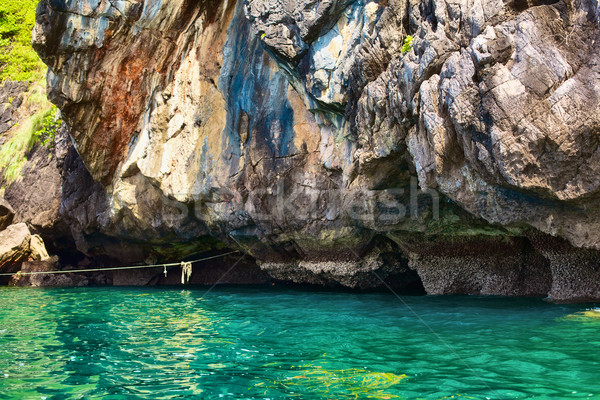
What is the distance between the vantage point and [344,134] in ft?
36.9

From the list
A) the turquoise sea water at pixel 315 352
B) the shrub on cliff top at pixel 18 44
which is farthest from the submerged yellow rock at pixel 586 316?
the shrub on cliff top at pixel 18 44

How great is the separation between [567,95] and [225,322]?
6617 mm

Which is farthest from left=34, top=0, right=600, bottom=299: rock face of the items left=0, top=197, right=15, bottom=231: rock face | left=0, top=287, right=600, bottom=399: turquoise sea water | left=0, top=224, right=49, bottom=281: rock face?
left=0, top=197, right=15, bottom=231: rock face

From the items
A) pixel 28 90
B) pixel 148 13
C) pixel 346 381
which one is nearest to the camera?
pixel 346 381

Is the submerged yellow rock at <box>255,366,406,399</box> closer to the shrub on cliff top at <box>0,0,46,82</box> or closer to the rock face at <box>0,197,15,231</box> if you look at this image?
the rock face at <box>0,197,15,231</box>

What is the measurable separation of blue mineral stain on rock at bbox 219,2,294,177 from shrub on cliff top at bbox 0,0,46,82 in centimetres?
1341

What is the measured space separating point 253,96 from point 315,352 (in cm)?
796

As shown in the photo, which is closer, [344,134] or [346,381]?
[346,381]

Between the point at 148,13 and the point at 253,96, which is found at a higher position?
the point at 148,13

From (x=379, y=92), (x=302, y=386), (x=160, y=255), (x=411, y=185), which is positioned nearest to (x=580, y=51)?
(x=379, y=92)

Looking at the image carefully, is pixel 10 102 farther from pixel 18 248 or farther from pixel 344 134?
pixel 344 134

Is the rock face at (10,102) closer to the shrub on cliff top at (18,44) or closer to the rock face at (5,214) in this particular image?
the shrub on cliff top at (18,44)

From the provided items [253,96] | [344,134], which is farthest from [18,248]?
[344,134]

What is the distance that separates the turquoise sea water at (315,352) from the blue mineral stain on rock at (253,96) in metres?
4.09
